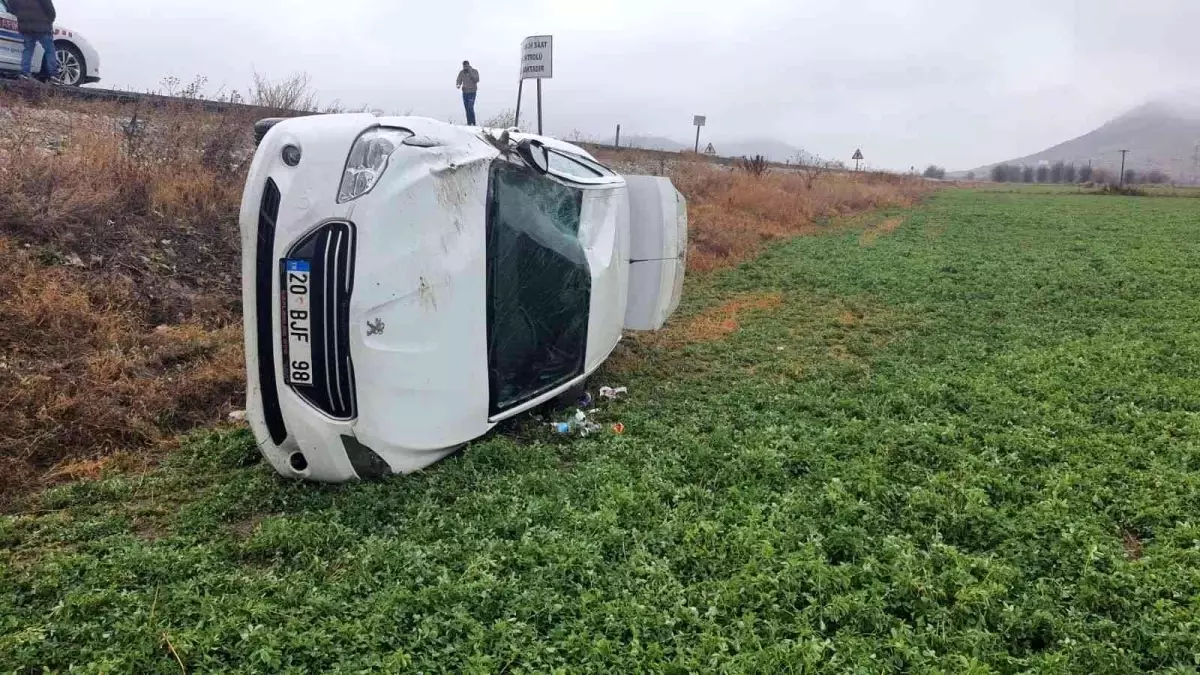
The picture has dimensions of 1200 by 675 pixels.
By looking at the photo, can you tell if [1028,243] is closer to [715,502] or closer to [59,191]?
[715,502]

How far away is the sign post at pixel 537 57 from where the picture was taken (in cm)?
1211

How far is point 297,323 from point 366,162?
0.89 m

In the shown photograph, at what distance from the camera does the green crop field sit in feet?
8.98

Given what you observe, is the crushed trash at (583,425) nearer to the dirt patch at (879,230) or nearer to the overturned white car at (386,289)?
the overturned white car at (386,289)

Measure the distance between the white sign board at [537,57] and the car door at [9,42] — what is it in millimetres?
7024

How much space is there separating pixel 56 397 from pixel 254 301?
224 cm

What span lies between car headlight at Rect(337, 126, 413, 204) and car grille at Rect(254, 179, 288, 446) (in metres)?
0.34

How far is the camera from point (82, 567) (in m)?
3.16

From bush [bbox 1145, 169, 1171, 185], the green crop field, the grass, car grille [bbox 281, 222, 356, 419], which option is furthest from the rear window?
bush [bbox 1145, 169, 1171, 185]

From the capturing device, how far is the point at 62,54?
36.6 feet

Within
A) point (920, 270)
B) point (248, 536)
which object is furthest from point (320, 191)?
point (920, 270)

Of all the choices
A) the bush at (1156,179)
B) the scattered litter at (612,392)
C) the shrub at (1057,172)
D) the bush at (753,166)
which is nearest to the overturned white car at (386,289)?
the scattered litter at (612,392)

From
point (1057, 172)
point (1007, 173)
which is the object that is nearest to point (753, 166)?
point (1057, 172)

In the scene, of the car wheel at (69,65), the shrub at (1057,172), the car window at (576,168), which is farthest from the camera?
the shrub at (1057,172)
